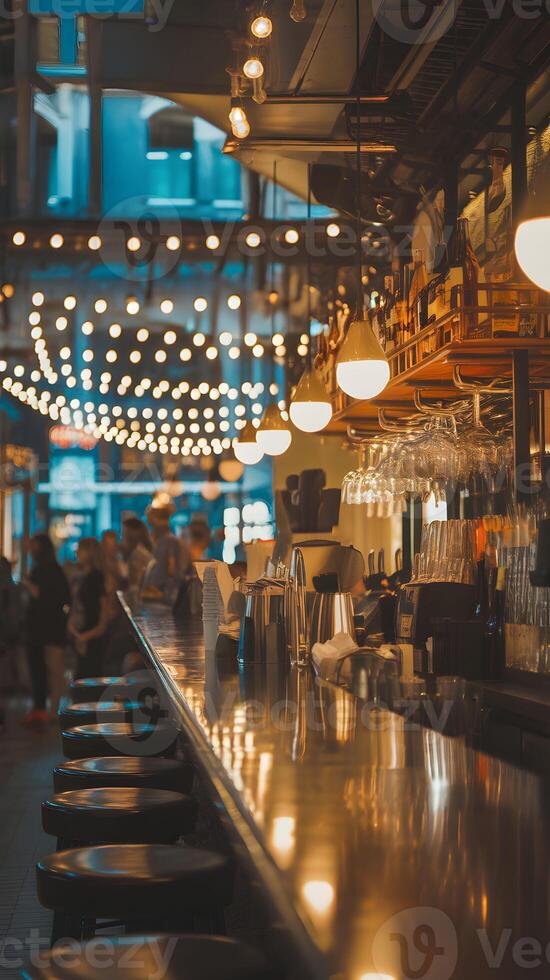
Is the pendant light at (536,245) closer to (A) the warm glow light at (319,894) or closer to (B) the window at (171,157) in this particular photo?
(A) the warm glow light at (319,894)

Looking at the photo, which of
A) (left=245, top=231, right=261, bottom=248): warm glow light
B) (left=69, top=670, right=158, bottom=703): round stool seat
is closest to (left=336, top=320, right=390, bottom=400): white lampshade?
(left=69, top=670, right=158, bottom=703): round stool seat

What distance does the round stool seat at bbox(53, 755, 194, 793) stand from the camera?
2.87 metres

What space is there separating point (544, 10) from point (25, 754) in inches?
240

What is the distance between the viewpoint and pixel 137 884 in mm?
1787

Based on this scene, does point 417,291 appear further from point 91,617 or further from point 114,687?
point 91,617

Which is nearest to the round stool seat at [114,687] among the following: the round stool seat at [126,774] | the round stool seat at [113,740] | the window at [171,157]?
the round stool seat at [113,740]

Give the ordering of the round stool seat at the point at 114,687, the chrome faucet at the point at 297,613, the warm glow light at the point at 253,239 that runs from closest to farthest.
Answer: the chrome faucet at the point at 297,613, the round stool seat at the point at 114,687, the warm glow light at the point at 253,239

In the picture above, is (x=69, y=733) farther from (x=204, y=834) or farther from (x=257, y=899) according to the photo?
(x=257, y=899)

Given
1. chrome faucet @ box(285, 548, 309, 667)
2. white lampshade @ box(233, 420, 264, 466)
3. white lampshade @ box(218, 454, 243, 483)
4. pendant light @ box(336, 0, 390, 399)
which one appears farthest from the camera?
white lampshade @ box(218, 454, 243, 483)

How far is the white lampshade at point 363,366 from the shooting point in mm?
4250

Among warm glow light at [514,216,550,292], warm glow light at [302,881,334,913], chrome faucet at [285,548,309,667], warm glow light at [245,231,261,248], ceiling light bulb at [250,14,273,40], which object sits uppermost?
warm glow light at [245,231,261,248]

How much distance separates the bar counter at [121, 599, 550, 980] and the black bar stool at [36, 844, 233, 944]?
0.51 ft

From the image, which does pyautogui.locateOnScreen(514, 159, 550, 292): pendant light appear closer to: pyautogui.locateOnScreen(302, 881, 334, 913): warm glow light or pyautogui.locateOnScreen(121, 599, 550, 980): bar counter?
pyautogui.locateOnScreen(121, 599, 550, 980): bar counter

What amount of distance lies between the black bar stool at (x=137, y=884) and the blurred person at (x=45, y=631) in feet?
27.0
